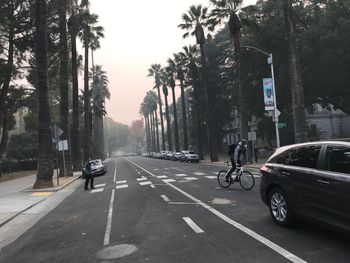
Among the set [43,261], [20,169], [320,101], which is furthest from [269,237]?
[20,169]

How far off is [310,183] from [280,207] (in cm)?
138

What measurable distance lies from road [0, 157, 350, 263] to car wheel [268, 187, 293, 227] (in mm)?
167

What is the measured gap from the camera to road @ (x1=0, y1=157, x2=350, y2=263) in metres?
6.76

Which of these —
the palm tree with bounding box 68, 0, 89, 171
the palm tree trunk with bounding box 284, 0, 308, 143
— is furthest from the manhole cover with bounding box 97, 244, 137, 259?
the palm tree with bounding box 68, 0, 89, 171

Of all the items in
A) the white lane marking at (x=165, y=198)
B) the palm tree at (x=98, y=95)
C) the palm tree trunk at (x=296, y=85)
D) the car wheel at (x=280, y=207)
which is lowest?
the white lane marking at (x=165, y=198)

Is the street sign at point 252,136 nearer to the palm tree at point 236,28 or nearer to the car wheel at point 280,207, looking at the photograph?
the palm tree at point 236,28

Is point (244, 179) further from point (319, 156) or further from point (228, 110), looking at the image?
point (228, 110)

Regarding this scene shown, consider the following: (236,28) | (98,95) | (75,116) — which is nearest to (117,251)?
(236,28)

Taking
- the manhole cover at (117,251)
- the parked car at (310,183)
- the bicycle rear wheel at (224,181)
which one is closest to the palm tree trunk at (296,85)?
the bicycle rear wheel at (224,181)

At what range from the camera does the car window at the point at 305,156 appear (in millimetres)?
7469

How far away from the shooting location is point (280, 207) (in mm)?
8492

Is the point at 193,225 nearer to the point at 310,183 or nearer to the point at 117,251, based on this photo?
the point at 117,251

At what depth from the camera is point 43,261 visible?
732cm

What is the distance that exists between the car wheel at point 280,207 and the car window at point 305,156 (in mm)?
701
